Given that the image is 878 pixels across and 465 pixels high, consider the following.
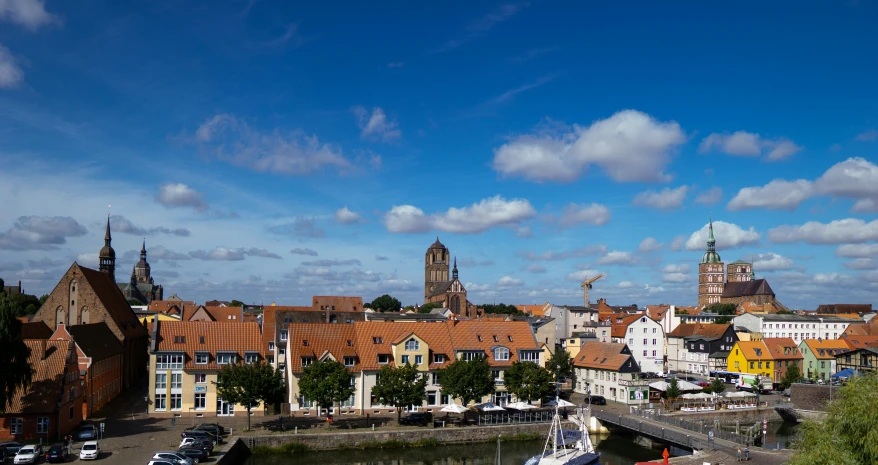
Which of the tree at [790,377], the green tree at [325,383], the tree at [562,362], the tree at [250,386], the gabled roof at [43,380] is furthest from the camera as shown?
the tree at [790,377]

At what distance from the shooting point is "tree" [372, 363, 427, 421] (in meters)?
55.2

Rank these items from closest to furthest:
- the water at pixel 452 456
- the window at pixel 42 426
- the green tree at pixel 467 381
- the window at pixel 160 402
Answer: the window at pixel 42 426 < the water at pixel 452 456 < the green tree at pixel 467 381 < the window at pixel 160 402

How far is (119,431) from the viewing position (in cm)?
5125

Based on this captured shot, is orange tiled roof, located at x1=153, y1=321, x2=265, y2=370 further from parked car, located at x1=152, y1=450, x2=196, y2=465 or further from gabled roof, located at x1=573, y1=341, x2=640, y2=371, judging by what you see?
gabled roof, located at x1=573, y1=341, x2=640, y2=371

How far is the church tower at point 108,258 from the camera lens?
105188mm

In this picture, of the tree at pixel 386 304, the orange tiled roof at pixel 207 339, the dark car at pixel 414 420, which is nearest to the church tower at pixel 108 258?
the orange tiled roof at pixel 207 339

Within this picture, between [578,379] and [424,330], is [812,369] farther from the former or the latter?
[424,330]

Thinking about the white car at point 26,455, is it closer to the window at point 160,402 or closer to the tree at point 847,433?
the window at point 160,402

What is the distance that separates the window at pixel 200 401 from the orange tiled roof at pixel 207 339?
2509 millimetres

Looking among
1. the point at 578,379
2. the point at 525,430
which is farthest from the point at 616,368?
the point at 525,430

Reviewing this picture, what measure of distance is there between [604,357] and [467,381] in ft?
69.2

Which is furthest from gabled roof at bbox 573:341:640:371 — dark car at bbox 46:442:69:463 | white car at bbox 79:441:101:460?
dark car at bbox 46:442:69:463

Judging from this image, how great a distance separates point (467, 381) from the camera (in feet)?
189

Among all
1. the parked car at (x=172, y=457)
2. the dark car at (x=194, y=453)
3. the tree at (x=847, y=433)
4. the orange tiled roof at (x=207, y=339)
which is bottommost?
the dark car at (x=194, y=453)
